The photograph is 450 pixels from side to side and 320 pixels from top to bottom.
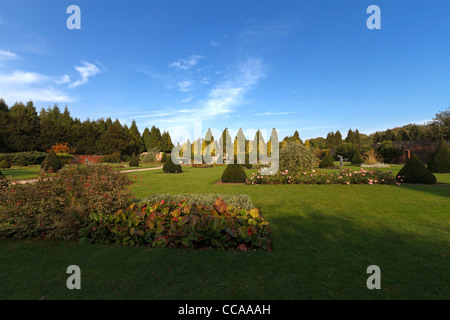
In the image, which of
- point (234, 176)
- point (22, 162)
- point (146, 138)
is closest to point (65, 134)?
point (22, 162)

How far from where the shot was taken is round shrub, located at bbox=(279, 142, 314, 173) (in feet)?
42.2

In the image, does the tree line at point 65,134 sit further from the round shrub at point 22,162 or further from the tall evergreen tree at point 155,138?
the round shrub at point 22,162

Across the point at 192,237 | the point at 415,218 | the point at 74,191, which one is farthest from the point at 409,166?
the point at 74,191

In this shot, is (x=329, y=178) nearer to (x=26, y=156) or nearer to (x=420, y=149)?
(x=420, y=149)

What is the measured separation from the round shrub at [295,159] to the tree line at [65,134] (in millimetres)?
38528

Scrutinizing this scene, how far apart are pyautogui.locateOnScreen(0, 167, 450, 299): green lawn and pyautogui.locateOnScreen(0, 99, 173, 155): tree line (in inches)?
1584

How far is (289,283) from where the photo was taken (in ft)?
8.61

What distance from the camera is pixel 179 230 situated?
393 centimetres

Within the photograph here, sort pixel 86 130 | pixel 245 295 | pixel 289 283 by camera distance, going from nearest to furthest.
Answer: pixel 245 295
pixel 289 283
pixel 86 130

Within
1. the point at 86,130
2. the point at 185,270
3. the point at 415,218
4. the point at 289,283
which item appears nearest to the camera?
the point at 289,283

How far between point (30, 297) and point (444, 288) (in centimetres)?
495

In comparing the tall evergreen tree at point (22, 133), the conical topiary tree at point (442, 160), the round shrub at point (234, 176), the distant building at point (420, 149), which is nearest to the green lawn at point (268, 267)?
the round shrub at point (234, 176)

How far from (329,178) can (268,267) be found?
32.3 ft
